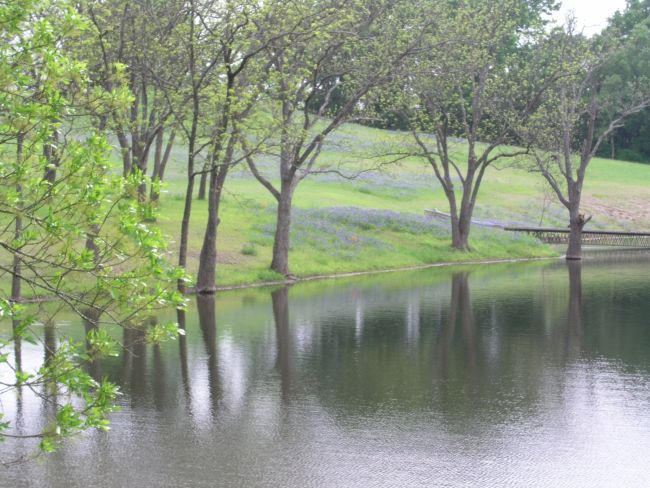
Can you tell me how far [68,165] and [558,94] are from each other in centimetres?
4902

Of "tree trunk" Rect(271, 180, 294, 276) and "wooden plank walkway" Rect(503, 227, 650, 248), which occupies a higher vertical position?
"tree trunk" Rect(271, 180, 294, 276)

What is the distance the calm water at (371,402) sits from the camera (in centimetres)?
1244

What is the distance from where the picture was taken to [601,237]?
67.1m

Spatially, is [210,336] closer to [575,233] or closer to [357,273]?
[357,273]

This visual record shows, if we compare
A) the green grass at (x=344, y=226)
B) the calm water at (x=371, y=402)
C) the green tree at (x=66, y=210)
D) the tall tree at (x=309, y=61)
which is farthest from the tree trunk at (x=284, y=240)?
the green tree at (x=66, y=210)

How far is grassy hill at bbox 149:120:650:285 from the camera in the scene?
136 feet

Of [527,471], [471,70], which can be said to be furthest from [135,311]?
[471,70]

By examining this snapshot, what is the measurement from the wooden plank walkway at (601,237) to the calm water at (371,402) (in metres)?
33.9

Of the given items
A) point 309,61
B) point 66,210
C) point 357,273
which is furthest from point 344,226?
point 66,210

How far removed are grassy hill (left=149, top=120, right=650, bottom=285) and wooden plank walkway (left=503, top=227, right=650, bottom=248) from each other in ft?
10.5

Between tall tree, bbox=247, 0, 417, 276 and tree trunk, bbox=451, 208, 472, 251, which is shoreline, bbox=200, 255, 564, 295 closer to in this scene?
tall tree, bbox=247, 0, 417, 276

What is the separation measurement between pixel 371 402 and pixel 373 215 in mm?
38879

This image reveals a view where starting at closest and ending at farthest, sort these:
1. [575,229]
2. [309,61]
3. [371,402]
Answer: [371,402]
[309,61]
[575,229]

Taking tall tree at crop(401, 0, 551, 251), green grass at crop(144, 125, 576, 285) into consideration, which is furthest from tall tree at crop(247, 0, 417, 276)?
tall tree at crop(401, 0, 551, 251)
